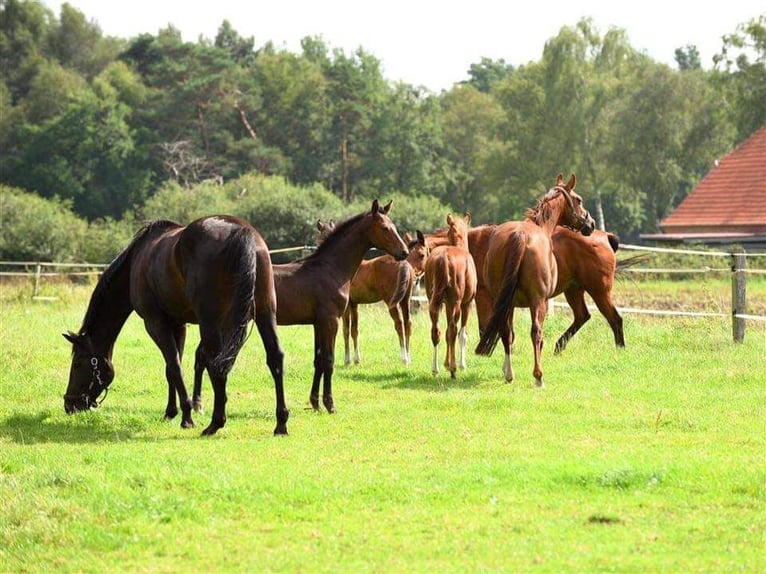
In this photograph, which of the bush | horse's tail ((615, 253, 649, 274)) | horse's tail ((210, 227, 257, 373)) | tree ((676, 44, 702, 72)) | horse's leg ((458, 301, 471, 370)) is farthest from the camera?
tree ((676, 44, 702, 72))

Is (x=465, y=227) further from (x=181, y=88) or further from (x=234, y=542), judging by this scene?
(x=181, y=88)

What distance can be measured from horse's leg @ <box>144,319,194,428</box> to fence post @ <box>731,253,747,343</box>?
7.59m

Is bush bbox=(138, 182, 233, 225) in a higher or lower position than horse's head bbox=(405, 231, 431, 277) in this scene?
higher

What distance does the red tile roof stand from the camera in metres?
41.9

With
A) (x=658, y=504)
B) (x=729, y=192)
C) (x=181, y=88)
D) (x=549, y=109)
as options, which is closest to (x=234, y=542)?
(x=658, y=504)

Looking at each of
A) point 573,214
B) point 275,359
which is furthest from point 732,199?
point 275,359

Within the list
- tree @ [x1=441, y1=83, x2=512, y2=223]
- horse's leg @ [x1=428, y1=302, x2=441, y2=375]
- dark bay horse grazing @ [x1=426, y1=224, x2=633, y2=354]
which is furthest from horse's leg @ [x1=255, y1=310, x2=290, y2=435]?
tree @ [x1=441, y1=83, x2=512, y2=223]

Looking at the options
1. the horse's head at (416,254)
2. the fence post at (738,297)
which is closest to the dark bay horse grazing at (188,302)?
the horse's head at (416,254)

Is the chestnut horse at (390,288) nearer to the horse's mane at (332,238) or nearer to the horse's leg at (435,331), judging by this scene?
the horse's leg at (435,331)

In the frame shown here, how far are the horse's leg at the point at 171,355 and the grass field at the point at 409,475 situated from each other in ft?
0.69

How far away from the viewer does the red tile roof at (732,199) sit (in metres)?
41.9

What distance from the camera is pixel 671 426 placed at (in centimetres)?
934

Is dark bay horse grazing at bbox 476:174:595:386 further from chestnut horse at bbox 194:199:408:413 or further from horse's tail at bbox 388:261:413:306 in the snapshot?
horse's tail at bbox 388:261:413:306

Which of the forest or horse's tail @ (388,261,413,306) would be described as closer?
horse's tail @ (388,261,413,306)
